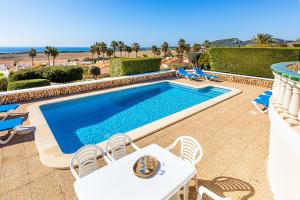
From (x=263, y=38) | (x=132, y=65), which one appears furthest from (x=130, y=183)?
(x=263, y=38)

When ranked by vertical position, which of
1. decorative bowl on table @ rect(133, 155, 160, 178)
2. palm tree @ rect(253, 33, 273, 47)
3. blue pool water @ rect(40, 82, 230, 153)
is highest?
palm tree @ rect(253, 33, 273, 47)

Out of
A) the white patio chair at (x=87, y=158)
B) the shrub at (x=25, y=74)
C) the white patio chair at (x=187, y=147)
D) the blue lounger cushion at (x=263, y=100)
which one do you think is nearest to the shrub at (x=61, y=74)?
the shrub at (x=25, y=74)

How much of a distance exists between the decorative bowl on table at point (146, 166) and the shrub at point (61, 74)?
14.1 m

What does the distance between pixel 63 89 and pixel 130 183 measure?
9.52 metres

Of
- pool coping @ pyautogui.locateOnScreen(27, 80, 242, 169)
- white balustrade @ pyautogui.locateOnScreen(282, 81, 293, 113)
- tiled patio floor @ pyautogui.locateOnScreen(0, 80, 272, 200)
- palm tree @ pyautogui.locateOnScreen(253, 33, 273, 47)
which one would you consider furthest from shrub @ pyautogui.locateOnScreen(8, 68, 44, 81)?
palm tree @ pyautogui.locateOnScreen(253, 33, 273, 47)

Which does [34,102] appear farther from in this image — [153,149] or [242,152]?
[242,152]

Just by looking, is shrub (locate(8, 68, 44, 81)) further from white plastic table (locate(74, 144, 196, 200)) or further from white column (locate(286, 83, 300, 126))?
white column (locate(286, 83, 300, 126))

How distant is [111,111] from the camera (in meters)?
8.82

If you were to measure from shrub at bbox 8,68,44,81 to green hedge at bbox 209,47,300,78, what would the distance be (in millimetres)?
14287

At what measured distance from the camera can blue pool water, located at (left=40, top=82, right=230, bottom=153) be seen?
646 cm

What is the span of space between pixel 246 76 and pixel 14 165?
14316mm

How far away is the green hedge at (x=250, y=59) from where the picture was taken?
38.2 ft

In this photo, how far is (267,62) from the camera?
1248 centimetres

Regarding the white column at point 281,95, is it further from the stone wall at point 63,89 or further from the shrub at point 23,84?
the shrub at point 23,84
